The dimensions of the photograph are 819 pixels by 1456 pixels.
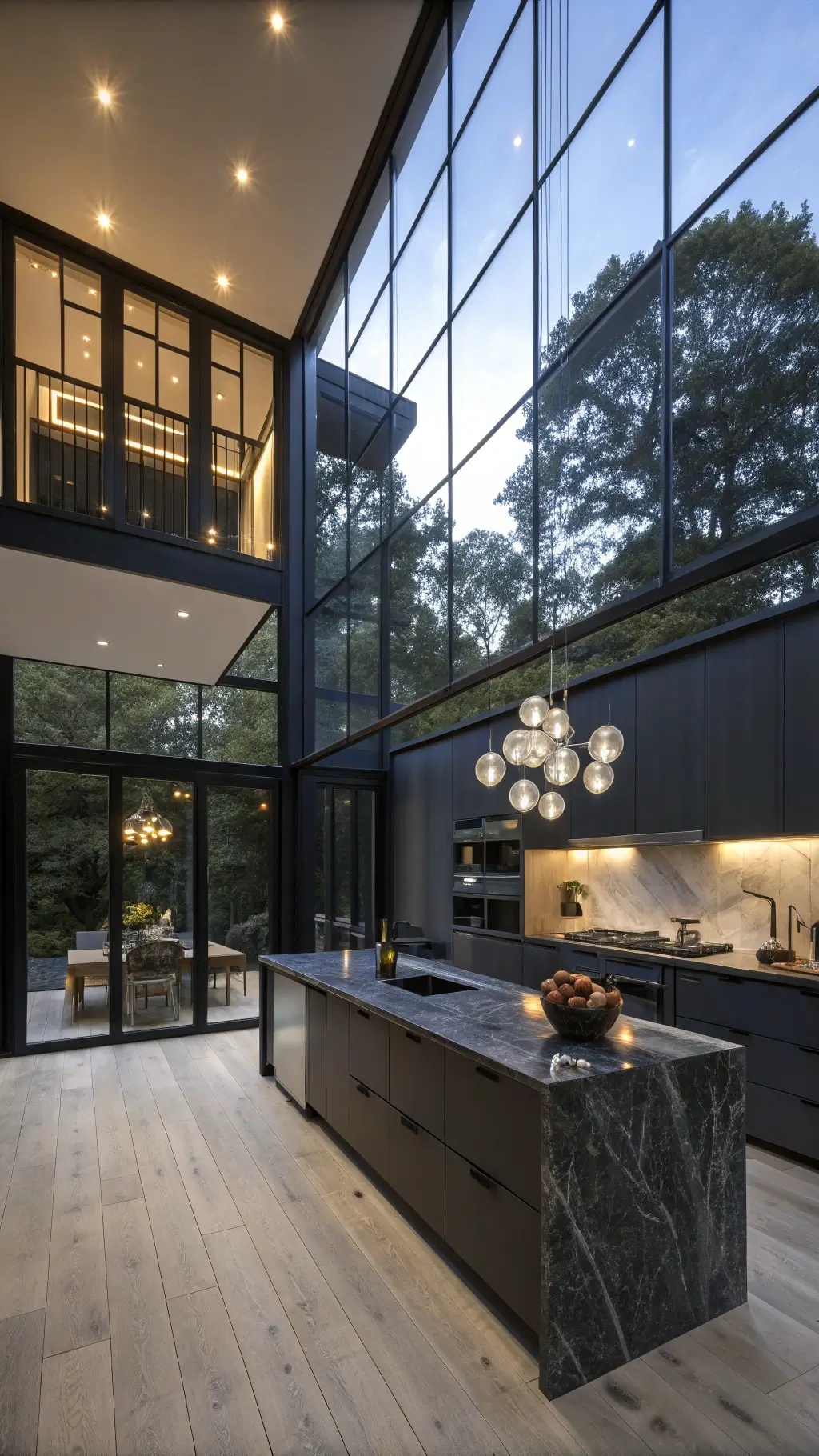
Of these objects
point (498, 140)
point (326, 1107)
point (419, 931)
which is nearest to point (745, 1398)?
point (326, 1107)

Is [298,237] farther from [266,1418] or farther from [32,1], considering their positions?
[266,1418]

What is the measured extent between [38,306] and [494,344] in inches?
151

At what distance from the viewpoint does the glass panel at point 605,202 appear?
3.21 metres

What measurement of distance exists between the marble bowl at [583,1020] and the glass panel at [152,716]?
464 cm

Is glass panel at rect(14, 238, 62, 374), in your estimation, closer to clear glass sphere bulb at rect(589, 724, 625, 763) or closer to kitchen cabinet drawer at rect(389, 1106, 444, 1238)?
clear glass sphere bulb at rect(589, 724, 625, 763)

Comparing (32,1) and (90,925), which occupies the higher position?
(32,1)

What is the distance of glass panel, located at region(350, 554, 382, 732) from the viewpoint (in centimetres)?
577

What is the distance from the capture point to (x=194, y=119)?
478cm

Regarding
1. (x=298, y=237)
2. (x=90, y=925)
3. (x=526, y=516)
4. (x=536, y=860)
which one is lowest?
(x=90, y=925)

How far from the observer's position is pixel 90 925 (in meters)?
5.80

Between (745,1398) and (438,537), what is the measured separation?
441 cm

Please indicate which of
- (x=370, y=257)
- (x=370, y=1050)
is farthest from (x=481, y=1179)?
(x=370, y=257)

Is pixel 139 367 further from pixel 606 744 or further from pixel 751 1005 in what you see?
pixel 751 1005

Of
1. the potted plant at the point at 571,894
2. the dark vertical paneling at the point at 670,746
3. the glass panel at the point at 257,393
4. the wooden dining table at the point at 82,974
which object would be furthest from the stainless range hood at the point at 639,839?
the glass panel at the point at 257,393
